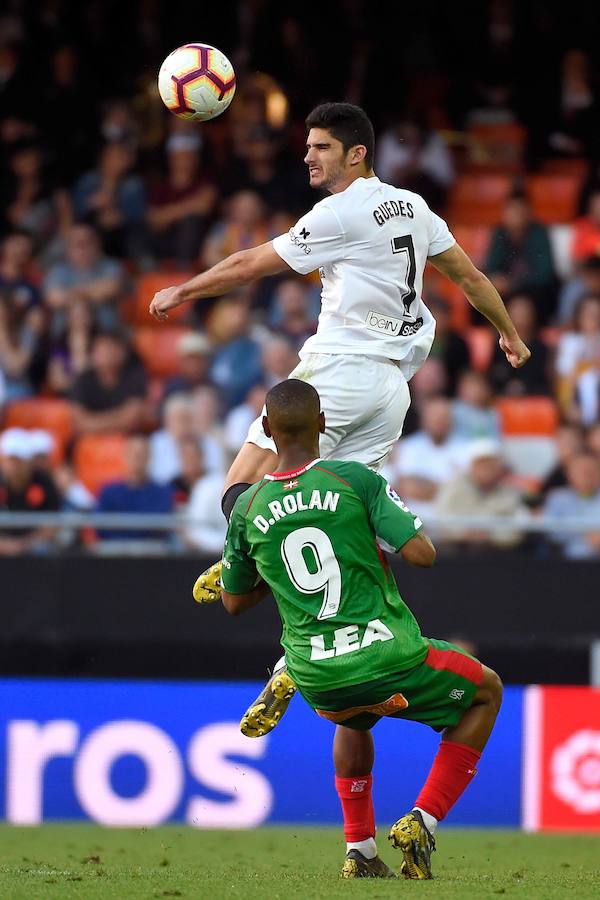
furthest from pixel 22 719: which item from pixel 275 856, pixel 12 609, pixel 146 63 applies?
pixel 146 63

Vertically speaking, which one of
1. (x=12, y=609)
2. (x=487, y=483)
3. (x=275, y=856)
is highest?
(x=487, y=483)

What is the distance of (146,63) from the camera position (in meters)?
16.2

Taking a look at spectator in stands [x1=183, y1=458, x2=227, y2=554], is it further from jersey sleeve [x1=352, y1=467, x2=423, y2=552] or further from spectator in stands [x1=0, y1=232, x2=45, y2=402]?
jersey sleeve [x1=352, y1=467, x2=423, y2=552]

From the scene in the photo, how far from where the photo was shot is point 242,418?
12.6 metres

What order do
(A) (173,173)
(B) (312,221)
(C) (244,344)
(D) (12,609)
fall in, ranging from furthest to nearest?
(A) (173,173), (C) (244,344), (D) (12,609), (B) (312,221)

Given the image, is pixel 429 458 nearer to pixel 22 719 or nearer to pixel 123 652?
pixel 123 652

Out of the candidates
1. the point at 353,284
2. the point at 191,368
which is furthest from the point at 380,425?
the point at 191,368

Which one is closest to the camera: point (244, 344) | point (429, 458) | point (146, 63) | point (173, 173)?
point (429, 458)

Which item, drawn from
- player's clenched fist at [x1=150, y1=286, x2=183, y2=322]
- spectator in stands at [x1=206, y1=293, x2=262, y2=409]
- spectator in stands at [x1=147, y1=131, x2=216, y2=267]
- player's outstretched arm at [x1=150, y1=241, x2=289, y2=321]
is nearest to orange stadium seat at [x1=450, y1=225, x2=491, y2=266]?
spectator in stands at [x1=206, y1=293, x2=262, y2=409]

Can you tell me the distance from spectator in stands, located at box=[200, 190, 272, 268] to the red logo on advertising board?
536 centimetres

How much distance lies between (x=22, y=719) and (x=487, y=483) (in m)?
3.65

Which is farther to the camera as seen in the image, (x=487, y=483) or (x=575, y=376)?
(x=575, y=376)

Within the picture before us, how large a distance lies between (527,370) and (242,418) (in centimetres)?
233

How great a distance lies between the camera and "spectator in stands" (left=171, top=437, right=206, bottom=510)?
1205 centimetres
